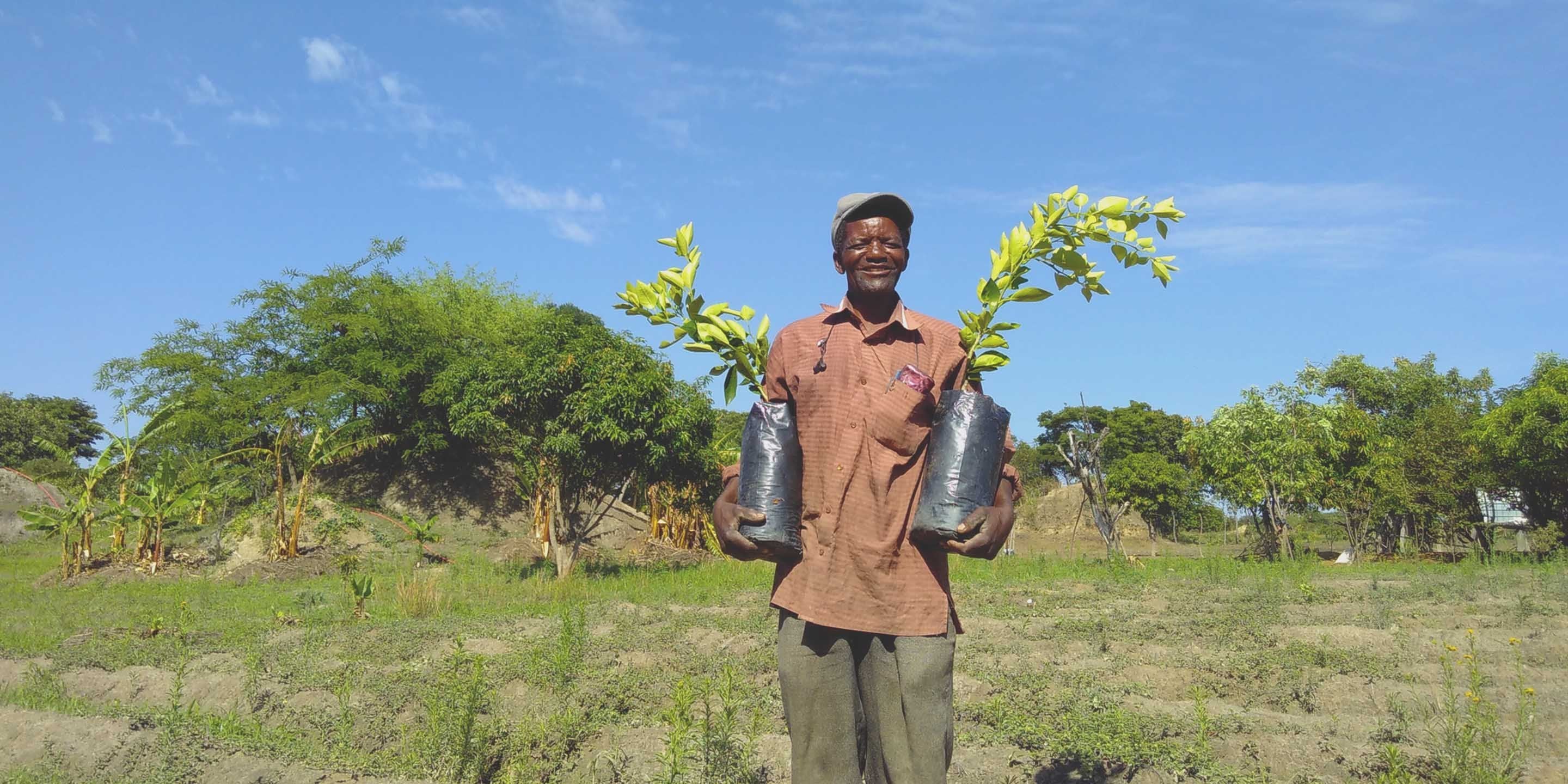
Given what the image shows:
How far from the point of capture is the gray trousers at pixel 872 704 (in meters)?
2.23

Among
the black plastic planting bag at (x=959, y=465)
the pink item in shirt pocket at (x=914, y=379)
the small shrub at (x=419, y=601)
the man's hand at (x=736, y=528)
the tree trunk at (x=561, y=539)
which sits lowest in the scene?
the small shrub at (x=419, y=601)

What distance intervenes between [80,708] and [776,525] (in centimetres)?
573

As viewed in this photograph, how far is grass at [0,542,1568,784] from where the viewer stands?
4.11 metres

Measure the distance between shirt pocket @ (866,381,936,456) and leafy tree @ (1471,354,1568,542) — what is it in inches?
685

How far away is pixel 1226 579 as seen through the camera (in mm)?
10445

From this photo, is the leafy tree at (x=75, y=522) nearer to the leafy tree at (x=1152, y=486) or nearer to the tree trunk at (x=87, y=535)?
the tree trunk at (x=87, y=535)

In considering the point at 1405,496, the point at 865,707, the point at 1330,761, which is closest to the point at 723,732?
the point at 865,707

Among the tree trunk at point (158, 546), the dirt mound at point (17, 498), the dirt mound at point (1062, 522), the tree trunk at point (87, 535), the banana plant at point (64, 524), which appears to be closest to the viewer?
the banana plant at point (64, 524)

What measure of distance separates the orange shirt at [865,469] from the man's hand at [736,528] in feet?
0.42

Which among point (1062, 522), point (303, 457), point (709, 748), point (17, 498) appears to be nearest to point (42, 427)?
point (17, 498)

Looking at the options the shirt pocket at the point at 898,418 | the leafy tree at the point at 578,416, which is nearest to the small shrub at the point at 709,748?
the shirt pocket at the point at 898,418

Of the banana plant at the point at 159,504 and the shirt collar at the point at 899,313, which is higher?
the shirt collar at the point at 899,313

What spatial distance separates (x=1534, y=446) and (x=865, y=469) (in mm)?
18259

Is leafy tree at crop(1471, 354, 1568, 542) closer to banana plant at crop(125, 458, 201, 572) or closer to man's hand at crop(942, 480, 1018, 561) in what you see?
man's hand at crop(942, 480, 1018, 561)
